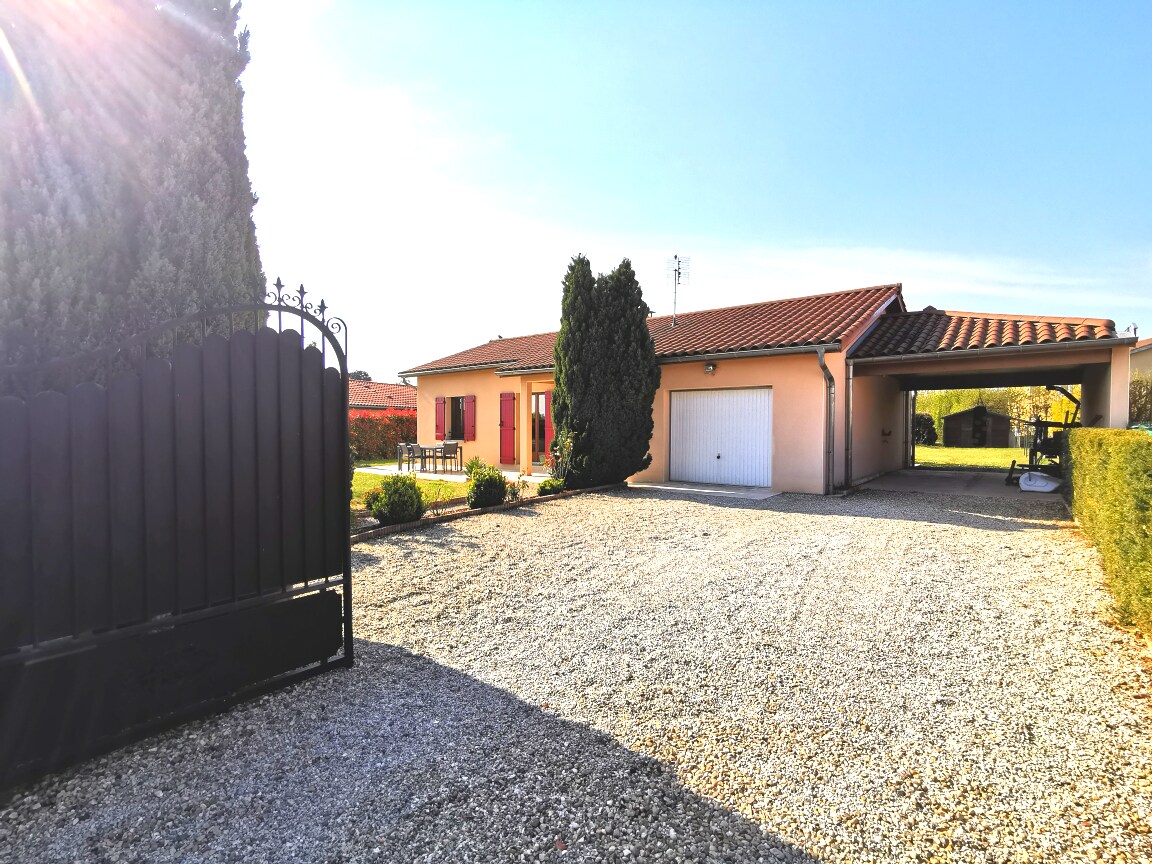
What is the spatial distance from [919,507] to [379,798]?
10158mm

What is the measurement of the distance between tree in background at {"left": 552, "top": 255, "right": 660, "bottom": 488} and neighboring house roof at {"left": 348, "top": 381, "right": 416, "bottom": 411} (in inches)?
649

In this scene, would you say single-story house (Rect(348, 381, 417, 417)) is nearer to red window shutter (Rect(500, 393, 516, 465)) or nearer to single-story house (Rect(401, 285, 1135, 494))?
red window shutter (Rect(500, 393, 516, 465))

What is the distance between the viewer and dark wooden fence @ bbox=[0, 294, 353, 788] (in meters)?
2.36

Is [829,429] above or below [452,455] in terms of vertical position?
above

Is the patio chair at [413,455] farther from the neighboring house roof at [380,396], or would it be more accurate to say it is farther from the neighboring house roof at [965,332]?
the neighboring house roof at [965,332]

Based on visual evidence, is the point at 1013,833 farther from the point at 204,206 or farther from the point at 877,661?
the point at 204,206

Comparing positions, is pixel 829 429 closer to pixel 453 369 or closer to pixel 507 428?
pixel 507 428

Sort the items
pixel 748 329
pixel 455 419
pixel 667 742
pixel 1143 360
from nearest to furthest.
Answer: pixel 667 742, pixel 748 329, pixel 455 419, pixel 1143 360

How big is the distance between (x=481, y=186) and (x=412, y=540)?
5.84 metres

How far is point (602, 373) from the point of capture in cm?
1156

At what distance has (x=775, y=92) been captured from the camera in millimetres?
9070

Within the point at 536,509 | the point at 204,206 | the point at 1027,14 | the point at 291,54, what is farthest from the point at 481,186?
the point at 1027,14

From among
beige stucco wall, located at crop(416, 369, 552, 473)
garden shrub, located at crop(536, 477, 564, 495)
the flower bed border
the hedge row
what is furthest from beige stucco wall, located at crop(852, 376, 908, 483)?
the hedge row

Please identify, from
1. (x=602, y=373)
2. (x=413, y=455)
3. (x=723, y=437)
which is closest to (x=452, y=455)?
(x=413, y=455)
